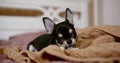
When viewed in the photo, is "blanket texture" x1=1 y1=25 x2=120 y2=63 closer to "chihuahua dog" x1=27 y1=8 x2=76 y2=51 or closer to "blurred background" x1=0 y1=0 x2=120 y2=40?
"chihuahua dog" x1=27 y1=8 x2=76 y2=51

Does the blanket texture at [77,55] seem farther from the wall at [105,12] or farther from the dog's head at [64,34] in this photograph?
the wall at [105,12]

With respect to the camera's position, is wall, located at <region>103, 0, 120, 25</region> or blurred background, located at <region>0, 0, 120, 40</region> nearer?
blurred background, located at <region>0, 0, 120, 40</region>

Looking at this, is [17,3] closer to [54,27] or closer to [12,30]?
[12,30]

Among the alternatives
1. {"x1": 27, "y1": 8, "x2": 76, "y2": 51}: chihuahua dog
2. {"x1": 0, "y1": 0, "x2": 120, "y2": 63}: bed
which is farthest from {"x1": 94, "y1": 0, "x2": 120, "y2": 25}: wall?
{"x1": 27, "y1": 8, "x2": 76, "y2": 51}: chihuahua dog

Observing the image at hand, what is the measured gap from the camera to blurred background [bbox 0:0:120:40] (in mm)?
2156

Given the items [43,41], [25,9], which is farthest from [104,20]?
[43,41]

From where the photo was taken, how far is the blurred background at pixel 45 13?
216cm

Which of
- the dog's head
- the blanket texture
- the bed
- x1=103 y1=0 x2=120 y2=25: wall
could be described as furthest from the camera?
x1=103 y1=0 x2=120 y2=25: wall

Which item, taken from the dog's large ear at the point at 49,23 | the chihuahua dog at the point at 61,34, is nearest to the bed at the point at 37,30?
the chihuahua dog at the point at 61,34

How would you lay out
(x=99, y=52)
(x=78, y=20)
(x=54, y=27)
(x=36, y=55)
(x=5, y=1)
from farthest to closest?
(x=78, y=20), (x=5, y=1), (x=54, y=27), (x=36, y=55), (x=99, y=52)

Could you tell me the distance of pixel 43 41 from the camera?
4.16 feet

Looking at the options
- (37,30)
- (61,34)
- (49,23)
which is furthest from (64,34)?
(37,30)

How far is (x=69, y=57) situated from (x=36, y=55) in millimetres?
189

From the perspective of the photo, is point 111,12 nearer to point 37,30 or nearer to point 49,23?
point 37,30
